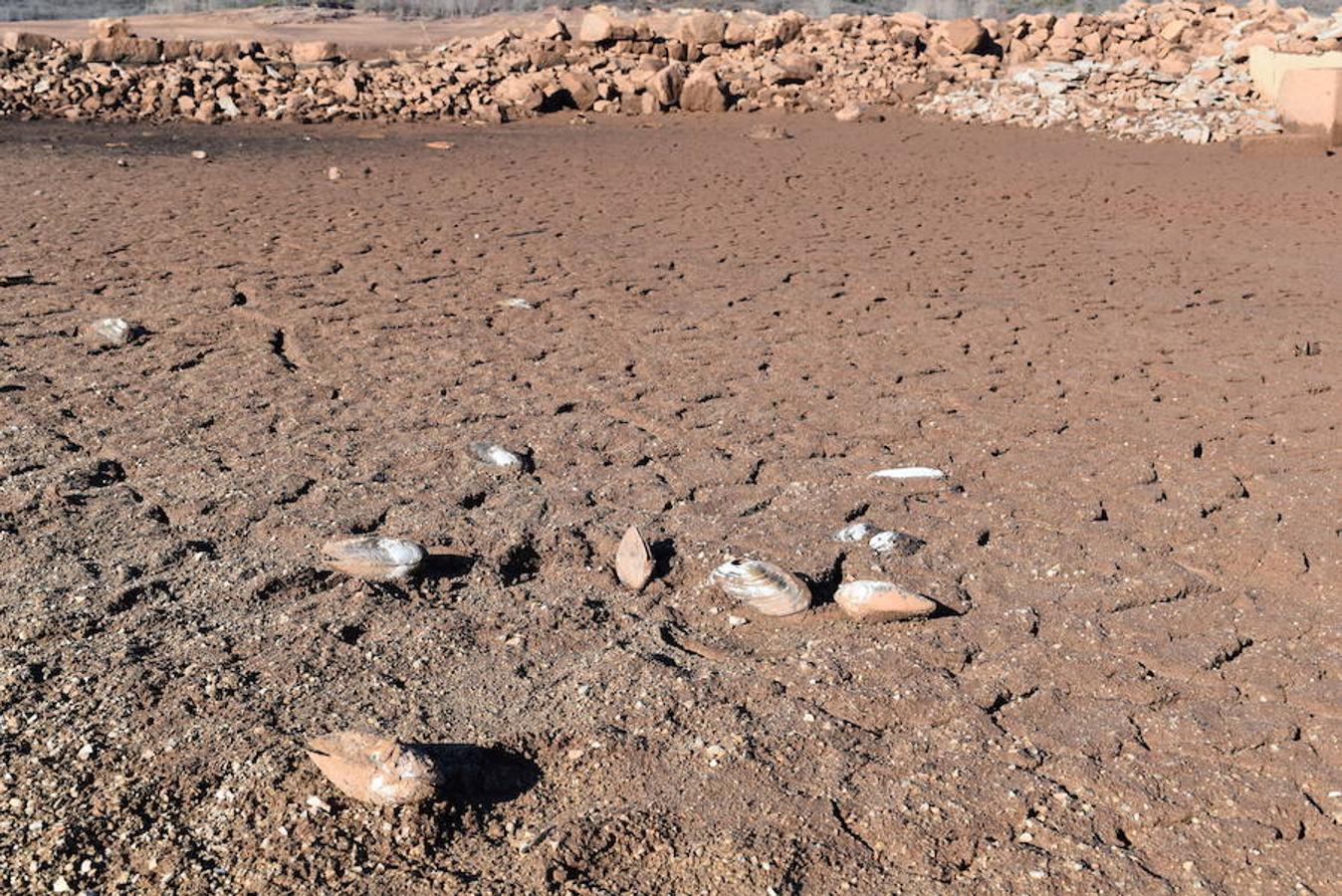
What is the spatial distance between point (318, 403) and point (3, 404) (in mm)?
1135

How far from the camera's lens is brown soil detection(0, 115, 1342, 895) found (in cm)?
242

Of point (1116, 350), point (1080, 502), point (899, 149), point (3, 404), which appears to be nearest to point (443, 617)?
point (1080, 502)

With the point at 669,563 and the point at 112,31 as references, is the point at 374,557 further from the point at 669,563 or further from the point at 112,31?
the point at 112,31

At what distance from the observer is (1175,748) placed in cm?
276

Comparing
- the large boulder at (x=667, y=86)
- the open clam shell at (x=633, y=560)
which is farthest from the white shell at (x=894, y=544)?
the large boulder at (x=667, y=86)

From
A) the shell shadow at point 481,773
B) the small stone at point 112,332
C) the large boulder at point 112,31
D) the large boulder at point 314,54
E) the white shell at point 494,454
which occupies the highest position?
the shell shadow at point 481,773

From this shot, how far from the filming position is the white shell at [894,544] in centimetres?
368

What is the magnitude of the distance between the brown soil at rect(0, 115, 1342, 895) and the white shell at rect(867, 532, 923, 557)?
8 cm

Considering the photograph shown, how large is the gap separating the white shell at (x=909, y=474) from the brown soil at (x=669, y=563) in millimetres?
66

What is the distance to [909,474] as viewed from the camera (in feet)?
14.1

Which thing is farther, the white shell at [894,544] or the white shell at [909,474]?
the white shell at [909,474]

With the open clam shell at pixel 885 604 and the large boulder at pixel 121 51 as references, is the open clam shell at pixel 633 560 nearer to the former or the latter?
the open clam shell at pixel 885 604

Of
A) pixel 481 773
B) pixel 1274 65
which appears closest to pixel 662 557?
pixel 481 773

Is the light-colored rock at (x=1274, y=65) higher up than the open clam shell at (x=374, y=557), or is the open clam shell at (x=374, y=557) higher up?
the open clam shell at (x=374, y=557)
